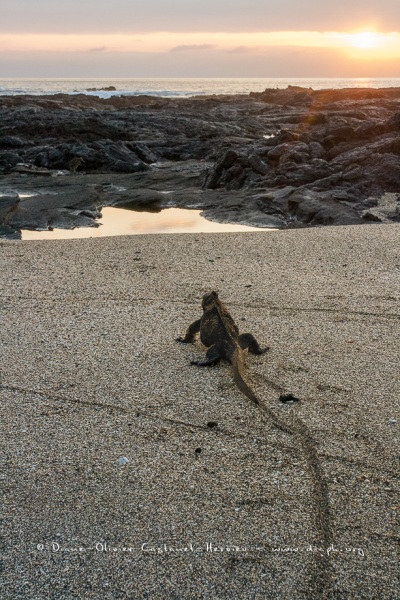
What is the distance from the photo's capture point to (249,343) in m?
5.93

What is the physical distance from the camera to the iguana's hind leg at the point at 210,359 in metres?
5.73

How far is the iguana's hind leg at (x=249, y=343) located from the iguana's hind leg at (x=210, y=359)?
27 centimetres

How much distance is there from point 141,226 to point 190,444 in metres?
9.61

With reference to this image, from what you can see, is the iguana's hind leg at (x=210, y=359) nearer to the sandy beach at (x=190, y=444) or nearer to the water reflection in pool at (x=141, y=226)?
the sandy beach at (x=190, y=444)

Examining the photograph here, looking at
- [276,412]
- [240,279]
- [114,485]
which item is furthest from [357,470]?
[240,279]

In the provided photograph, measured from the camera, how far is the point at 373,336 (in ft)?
21.1

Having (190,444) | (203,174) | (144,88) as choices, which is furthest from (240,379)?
(144,88)

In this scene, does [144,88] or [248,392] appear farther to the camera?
[144,88]

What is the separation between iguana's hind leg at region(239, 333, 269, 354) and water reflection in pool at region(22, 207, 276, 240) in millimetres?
7282

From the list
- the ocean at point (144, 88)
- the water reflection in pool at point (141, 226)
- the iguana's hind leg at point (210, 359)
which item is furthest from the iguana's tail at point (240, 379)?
the ocean at point (144, 88)

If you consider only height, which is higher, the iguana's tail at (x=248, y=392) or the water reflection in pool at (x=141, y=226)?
the iguana's tail at (x=248, y=392)

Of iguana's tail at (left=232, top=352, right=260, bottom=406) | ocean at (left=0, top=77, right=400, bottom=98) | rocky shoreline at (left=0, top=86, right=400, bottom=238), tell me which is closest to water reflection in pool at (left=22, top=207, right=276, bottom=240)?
rocky shoreline at (left=0, top=86, right=400, bottom=238)

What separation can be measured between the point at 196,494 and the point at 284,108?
46.8m

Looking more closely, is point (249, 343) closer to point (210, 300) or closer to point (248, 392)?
point (210, 300)
